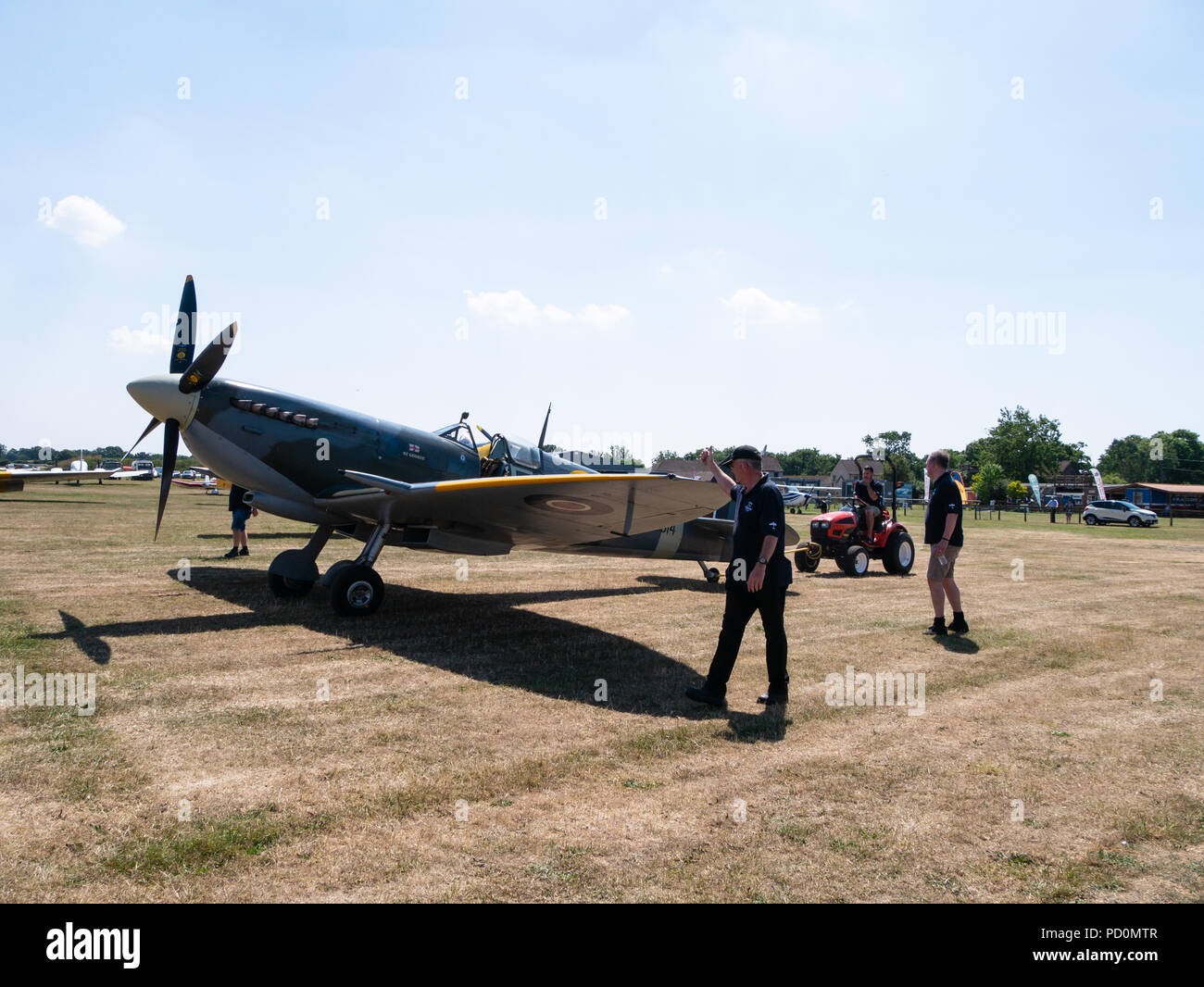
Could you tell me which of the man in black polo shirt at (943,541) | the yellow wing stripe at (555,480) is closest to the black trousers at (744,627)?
the yellow wing stripe at (555,480)

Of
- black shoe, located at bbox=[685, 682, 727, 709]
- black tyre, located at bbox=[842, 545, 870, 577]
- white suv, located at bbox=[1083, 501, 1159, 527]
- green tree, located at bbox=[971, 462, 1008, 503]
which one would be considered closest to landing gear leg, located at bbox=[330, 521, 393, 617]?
black shoe, located at bbox=[685, 682, 727, 709]

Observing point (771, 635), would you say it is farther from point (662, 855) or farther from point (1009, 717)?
point (662, 855)

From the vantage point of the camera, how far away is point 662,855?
3.13 m

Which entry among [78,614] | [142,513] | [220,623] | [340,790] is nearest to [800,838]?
[340,790]

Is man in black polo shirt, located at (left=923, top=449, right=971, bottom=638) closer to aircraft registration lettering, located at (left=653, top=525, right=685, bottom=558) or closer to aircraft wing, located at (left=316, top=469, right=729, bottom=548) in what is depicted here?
aircraft wing, located at (left=316, top=469, right=729, bottom=548)

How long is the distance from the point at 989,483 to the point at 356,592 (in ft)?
314

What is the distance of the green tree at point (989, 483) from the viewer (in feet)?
287

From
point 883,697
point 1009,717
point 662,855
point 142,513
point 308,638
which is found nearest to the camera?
point 662,855

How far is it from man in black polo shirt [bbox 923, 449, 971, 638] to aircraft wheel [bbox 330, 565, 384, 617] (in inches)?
244

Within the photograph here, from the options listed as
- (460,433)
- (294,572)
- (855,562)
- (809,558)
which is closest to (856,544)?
(855,562)

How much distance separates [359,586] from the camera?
8.23m

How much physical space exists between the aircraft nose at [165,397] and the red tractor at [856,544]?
1028 cm

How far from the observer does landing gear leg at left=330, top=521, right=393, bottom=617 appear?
8.12 metres
